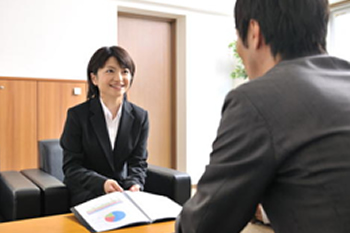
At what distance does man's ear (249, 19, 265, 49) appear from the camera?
84cm

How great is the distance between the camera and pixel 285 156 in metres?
0.71

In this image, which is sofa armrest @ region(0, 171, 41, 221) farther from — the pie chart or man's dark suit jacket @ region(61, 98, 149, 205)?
the pie chart

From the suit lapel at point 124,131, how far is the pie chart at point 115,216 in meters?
0.78

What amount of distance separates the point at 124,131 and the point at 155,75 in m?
2.95

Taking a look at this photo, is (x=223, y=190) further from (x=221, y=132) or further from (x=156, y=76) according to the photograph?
(x=156, y=76)

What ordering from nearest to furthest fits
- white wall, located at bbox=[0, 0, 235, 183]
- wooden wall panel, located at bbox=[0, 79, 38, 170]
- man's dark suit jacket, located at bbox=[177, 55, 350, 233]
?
man's dark suit jacket, located at bbox=[177, 55, 350, 233] < wooden wall panel, located at bbox=[0, 79, 38, 170] < white wall, located at bbox=[0, 0, 235, 183]

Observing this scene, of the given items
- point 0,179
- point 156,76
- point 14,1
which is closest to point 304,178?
point 0,179

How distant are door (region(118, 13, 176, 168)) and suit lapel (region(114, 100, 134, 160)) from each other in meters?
2.65

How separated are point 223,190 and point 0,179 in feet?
7.80

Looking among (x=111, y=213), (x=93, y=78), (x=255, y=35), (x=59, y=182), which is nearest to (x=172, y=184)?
(x=59, y=182)

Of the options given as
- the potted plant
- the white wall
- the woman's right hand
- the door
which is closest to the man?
Result: the woman's right hand

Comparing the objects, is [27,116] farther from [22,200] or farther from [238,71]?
[238,71]

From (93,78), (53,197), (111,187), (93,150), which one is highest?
(93,78)

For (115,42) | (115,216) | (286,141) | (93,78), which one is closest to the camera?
(286,141)
